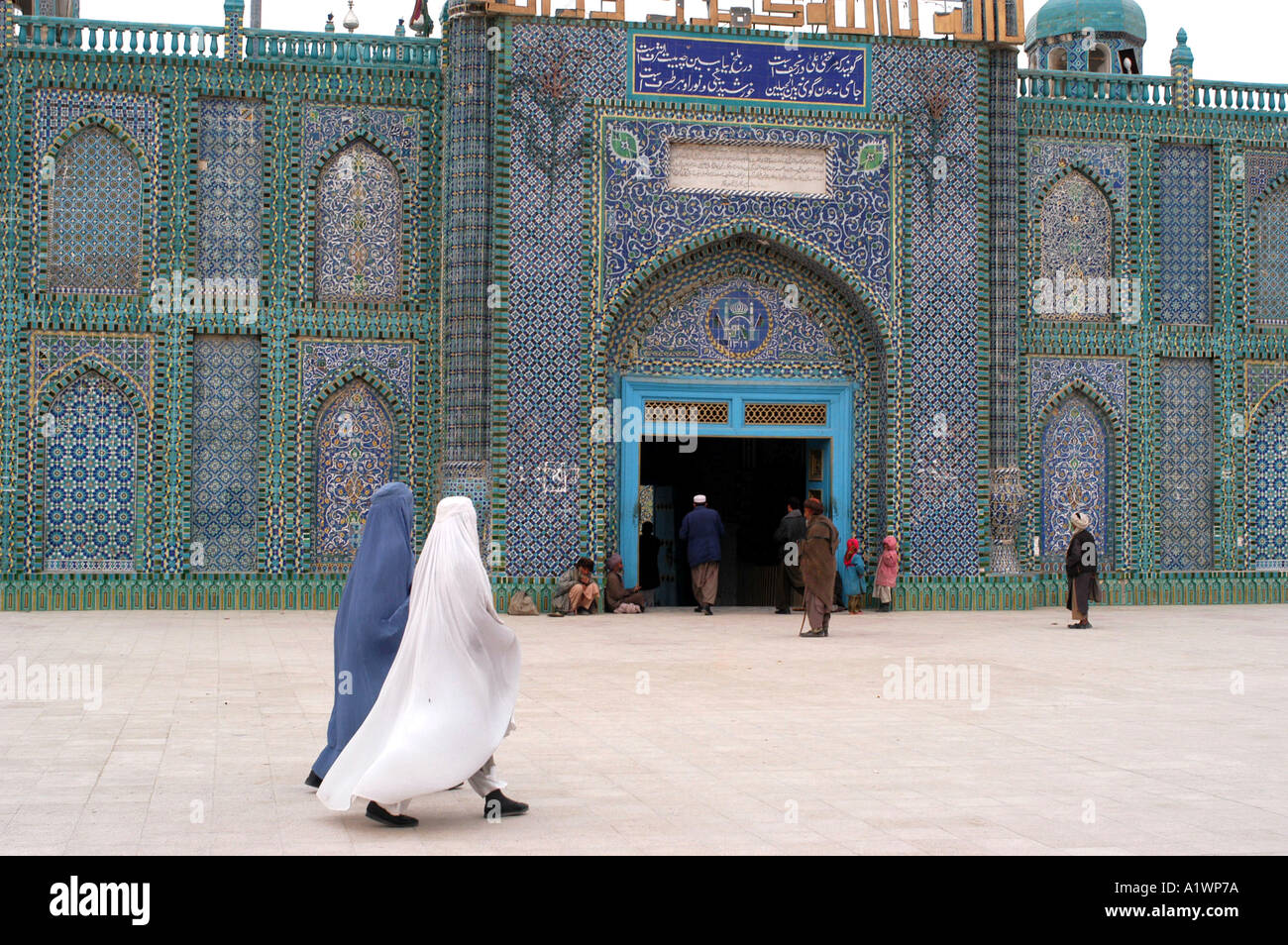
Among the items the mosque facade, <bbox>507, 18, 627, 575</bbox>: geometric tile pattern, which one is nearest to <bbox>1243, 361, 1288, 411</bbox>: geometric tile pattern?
the mosque facade

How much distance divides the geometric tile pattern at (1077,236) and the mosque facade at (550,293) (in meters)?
0.05

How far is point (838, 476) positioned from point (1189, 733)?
957cm

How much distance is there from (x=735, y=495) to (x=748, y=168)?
4.79 m

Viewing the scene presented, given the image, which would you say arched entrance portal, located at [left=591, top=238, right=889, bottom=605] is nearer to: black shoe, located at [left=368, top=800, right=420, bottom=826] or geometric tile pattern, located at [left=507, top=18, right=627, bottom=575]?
geometric tile pattern, located at [left=507, top=18, right=627, bottom=575]

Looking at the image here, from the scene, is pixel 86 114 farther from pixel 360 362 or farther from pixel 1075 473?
pixel 1075 473

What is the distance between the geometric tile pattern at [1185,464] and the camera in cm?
1891

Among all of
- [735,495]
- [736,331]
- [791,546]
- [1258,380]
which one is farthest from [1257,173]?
[791,546]

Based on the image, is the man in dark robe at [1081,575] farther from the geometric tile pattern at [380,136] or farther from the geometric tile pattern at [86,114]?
the geometric tile pattern at [86,114]

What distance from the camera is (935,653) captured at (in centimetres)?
1252

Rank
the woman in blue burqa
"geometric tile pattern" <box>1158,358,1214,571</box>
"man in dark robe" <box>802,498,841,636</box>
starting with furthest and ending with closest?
1. "geometric tile pattern" <box>1158,358,1214,571</box>
2. "man in dark robe" <box>802,498,841,636</box>
3. the woman in blue burqa

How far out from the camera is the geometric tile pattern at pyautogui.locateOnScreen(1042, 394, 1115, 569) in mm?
18547

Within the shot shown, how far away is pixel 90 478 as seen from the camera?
16516mm

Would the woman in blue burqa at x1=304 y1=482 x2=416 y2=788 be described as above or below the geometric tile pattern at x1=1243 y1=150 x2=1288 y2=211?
below

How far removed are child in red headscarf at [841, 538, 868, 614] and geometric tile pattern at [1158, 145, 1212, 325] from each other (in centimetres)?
517
